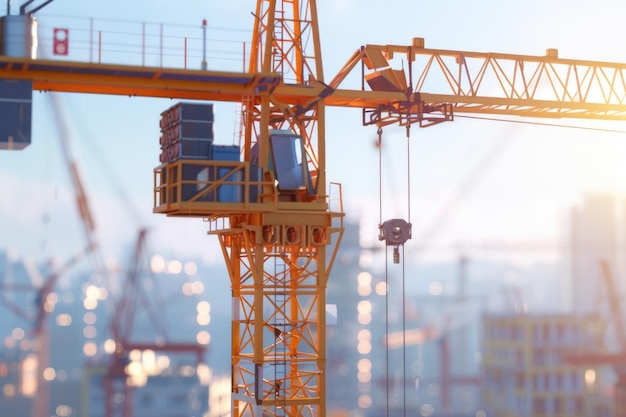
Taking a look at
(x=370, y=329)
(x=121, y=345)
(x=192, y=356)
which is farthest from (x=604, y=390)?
(x=121, y=345)

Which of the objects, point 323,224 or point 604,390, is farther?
point 604,390

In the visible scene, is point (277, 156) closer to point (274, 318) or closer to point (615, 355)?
point (274, 318)

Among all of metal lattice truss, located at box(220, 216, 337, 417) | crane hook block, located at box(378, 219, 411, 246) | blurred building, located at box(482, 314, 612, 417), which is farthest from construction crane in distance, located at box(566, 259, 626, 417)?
metal lattice truss, located at box(220, 216, 337, 417)

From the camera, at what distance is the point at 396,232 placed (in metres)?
40.2

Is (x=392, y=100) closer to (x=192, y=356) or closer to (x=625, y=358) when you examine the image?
Answer: (x=192, y=356)

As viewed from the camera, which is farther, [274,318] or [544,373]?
[544,373]

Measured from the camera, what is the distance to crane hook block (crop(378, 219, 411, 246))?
132 feet

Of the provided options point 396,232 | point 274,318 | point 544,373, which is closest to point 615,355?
point 544,373

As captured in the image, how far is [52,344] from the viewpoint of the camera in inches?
4845

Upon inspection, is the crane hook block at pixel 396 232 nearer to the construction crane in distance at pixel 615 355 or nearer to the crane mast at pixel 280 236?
the crane mast at pixel 280 236

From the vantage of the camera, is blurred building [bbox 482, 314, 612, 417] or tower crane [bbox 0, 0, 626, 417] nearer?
tower crane [bbox 0, 0, 626, 417]

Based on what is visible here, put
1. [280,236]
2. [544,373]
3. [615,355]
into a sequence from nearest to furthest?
1. [280,236]
2. [544,373]
3. [615,355]

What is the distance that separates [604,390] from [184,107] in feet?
399

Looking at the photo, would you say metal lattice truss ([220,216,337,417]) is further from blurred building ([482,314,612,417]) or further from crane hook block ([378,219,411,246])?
blurred building ([482,314,612,417])
